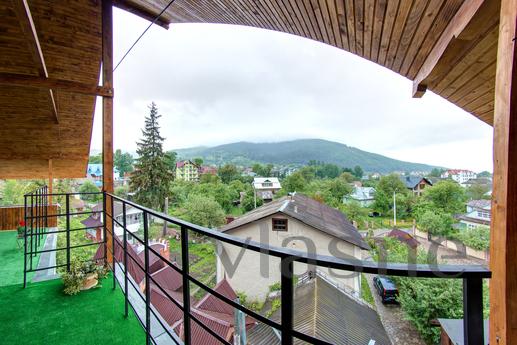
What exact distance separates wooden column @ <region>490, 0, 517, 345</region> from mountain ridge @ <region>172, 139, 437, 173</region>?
2345 inches

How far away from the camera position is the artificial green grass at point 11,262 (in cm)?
259

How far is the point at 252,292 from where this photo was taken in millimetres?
8273

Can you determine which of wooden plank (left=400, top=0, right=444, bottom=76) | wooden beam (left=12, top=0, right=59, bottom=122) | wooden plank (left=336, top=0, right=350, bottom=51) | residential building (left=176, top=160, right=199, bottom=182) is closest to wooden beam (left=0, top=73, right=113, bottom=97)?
wooden beam (left=12, top=0, right=59, bottom=122)

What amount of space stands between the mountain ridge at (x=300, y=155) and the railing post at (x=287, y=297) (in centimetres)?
5987

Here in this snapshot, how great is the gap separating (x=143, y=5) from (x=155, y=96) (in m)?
37.4

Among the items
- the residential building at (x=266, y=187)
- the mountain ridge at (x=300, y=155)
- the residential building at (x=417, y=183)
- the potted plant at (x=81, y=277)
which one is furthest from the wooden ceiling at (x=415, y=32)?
the mountain ridge at (x=300, y=155)

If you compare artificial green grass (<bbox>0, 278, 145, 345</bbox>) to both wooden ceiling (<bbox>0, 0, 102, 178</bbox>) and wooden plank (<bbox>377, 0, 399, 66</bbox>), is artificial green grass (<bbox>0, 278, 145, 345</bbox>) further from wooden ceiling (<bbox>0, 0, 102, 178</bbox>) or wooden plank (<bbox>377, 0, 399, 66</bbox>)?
wooden plank (<bbox>377, 0, 399, 66</bbox>)

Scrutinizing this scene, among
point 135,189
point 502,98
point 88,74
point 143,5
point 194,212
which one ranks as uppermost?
point 143,5

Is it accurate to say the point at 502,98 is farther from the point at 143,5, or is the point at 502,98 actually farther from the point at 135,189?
the point at 135,189

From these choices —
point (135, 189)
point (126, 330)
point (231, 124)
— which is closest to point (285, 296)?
point (126, 330)

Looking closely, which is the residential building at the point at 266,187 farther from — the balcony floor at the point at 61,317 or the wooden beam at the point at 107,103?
the balcony floor at the point at 61,317

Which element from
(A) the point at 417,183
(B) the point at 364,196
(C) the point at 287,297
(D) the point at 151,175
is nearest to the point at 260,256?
(C) the point at 287,297

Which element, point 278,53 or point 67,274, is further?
point 278,53

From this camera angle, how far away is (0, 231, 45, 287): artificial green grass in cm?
259
